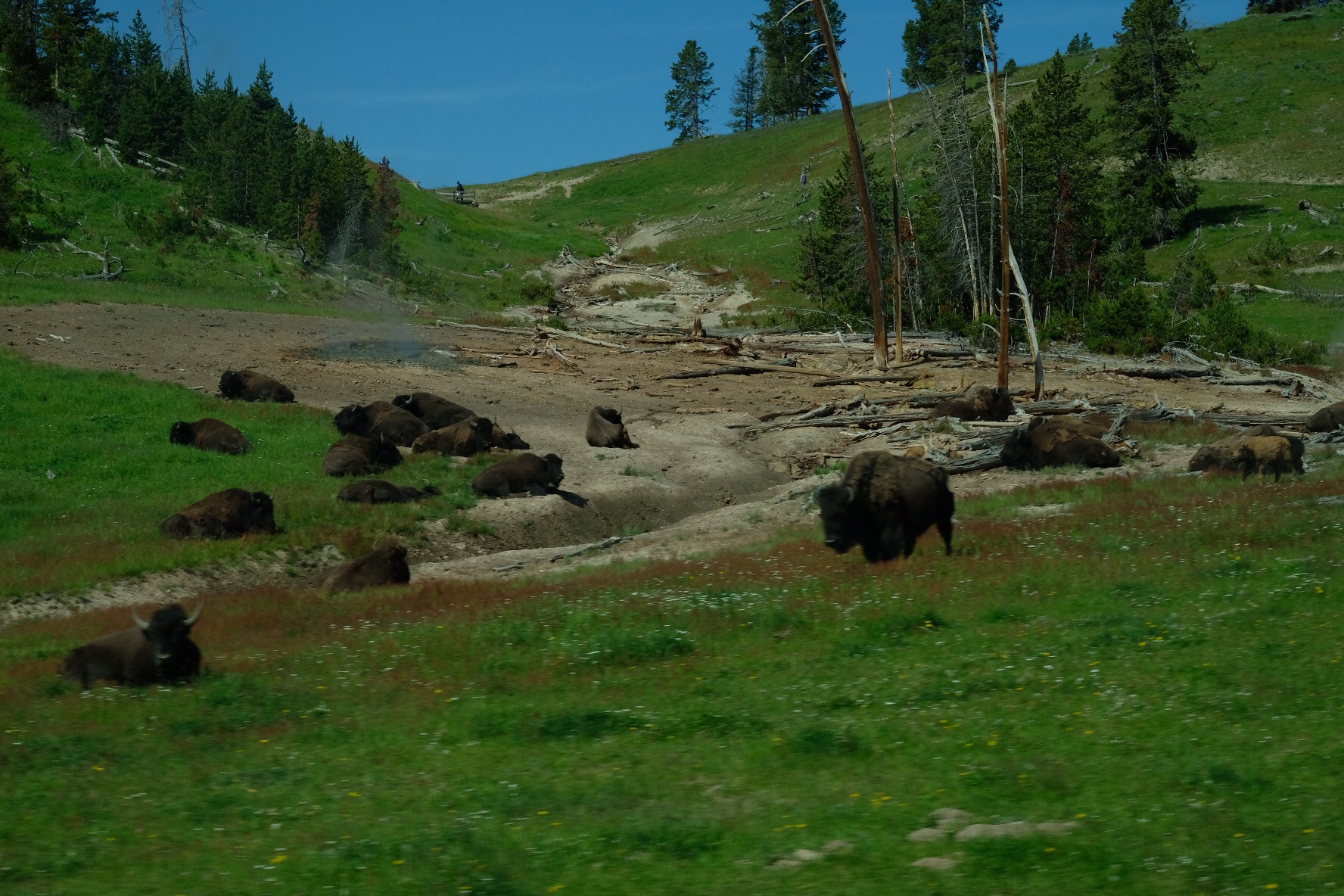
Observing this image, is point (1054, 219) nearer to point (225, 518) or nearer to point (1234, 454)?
point (1234, 454)

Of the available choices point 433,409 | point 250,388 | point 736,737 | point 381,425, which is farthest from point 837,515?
point 250,388

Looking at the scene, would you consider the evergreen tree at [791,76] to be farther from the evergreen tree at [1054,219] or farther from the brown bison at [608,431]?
the brown bison at [608,431]

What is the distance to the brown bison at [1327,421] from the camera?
2739cm

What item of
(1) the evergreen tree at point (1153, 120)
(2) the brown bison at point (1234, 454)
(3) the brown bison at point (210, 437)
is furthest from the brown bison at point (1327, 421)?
(1) the evergreen tree at point (1153, 120)

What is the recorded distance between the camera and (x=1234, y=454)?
76.3 feet

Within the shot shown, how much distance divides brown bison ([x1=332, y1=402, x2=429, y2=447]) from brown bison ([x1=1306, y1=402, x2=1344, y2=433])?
→ 21.2 meters

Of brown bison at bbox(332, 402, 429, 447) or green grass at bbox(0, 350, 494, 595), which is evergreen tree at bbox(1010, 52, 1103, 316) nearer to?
brown bison at bbox(332, 402, 429, 447)

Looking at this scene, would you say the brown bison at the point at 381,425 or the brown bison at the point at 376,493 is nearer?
the brown bison at the point at 376,493

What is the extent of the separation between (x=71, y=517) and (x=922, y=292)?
46.4m

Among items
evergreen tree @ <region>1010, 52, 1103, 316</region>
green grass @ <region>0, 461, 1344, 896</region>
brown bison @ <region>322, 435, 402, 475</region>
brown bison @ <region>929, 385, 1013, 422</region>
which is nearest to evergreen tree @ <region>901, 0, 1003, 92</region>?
evergreen tree @ <region>1010, 52, 1103, 316</region>

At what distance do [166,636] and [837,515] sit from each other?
8.57 m

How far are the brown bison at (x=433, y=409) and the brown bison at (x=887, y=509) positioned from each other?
1675 centimetres

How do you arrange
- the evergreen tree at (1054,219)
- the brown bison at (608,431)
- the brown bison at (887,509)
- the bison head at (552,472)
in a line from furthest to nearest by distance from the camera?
the evergreen tree at (1054,219) < the brown bison at (608,431) < the bison head at (552,472) < the brown bison at (887,509)

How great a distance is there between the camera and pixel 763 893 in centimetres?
645
